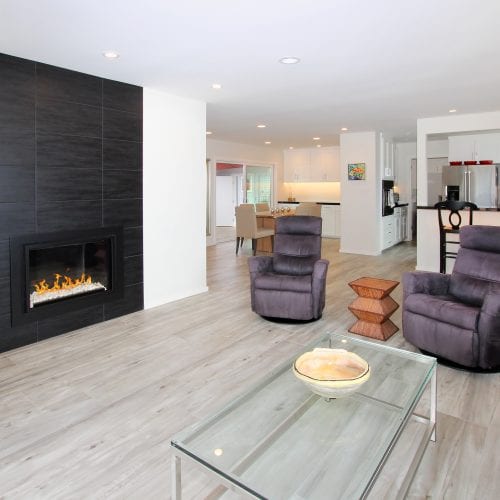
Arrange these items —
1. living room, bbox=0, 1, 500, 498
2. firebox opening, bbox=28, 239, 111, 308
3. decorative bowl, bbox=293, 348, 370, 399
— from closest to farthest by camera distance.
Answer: decorative bowl, bbox=293, 348, 370, 399, living room, bbox=0, 1, 500, 498, firebox opening, bbox=28, 239, 111, 308

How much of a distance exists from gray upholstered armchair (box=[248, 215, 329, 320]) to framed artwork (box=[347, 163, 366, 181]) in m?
3.86

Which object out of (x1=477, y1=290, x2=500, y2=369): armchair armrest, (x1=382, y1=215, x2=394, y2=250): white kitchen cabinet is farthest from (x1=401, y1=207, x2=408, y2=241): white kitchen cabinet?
(x1=477, y1=290, x2=500, y2=369): armchair armrest

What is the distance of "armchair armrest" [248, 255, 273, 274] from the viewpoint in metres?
4.30

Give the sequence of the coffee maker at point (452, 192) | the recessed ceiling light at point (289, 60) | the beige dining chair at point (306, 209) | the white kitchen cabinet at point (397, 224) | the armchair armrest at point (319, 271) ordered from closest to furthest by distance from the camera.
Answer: the recessed ceiling light at point (289, 60) → the armchair armrest at point (319, 271) → the coffee maker at point (452, 192) → the beige dining chair at point (306, 209) → the white kitchen cabinet at point (397, 224)

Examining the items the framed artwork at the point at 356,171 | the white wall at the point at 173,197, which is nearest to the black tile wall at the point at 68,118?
the white wall at the point at 173,197

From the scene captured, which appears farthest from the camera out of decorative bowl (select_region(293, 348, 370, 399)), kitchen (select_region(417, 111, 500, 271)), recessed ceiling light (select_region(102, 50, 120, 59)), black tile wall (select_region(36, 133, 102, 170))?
kitchen (select_region(417, 111, 500, 271))

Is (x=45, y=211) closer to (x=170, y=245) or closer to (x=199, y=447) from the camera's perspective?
(x=170, y=245)

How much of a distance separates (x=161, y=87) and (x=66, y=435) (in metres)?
3.50

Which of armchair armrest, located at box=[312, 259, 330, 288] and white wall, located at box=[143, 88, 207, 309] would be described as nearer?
armchair armrest, located at box=[312, 259, 330, 288]

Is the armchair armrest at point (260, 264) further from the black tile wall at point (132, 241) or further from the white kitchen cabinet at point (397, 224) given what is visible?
the white kitchen cabinet at point (397, 224)

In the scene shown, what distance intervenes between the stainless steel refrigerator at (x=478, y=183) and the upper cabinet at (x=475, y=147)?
33cm

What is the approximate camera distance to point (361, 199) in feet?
27.0

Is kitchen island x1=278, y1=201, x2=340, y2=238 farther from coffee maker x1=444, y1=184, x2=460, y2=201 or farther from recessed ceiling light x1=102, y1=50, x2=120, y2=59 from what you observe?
recessed ceiling light x1=102, y1=50, x2=120, y2=59

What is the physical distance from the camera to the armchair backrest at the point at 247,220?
775cm
